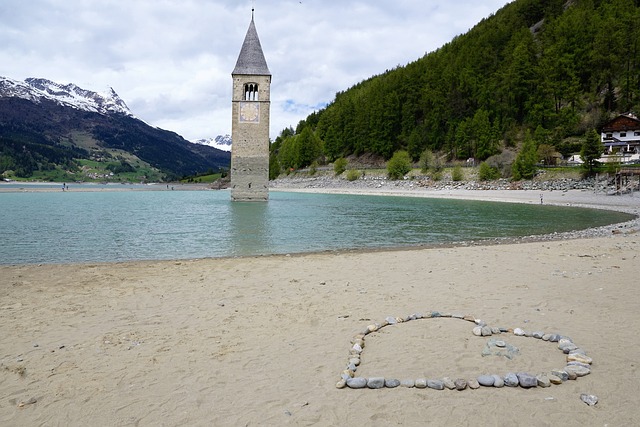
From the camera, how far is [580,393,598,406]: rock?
4.41 m

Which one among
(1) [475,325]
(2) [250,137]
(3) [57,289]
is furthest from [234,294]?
(2) [250,137]

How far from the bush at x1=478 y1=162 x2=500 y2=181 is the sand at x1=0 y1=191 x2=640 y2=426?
55675 mm

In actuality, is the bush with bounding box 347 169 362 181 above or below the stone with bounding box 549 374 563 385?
above

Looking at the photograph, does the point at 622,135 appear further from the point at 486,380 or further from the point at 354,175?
the point at 486,380

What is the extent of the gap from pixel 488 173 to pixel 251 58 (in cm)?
3935

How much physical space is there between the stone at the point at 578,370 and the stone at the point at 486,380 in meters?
0.94

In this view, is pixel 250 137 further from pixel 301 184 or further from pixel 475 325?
pixel 301 184

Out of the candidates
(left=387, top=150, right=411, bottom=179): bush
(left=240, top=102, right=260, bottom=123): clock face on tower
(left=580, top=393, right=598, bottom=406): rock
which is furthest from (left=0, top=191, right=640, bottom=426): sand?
(left=387, top=150, right=411, bottom=179): bush

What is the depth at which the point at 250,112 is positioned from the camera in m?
51.3

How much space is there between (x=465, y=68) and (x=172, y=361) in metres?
95.9

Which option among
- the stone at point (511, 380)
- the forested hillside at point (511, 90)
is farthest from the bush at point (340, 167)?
the stone at point (511, 380)

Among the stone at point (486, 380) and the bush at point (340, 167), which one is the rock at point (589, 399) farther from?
the bush at point (340, 167)

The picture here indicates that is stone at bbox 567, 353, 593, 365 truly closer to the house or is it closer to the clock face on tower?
the clock face on tower

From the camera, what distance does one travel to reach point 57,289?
10172 mm
